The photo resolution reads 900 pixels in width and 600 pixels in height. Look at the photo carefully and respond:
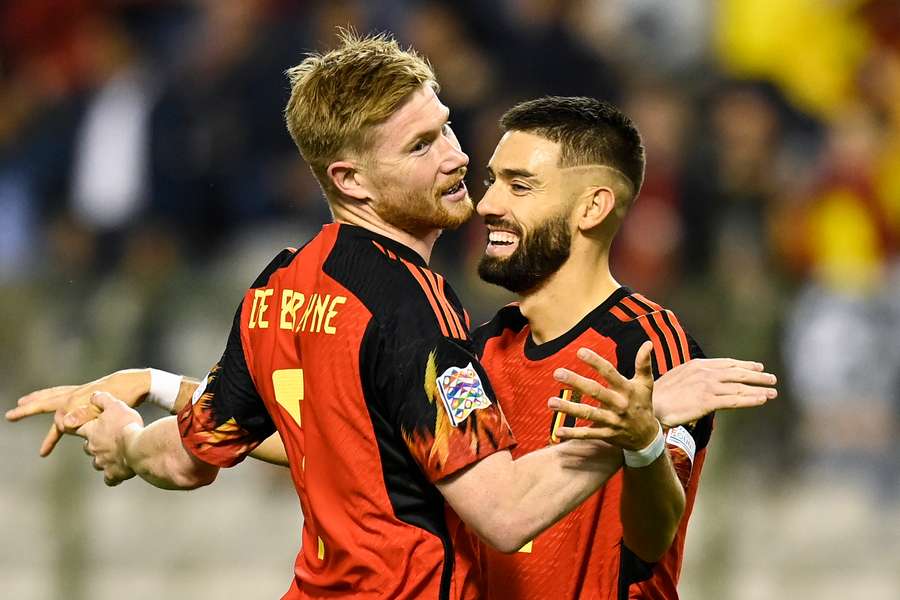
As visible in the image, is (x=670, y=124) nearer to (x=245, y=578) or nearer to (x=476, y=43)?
(x=476, y=43)

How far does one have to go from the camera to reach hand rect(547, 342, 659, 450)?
3236mm

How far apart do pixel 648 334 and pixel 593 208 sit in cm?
42

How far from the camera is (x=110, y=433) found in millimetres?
4305

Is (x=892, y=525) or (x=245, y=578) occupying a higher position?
(x=892, y=525)

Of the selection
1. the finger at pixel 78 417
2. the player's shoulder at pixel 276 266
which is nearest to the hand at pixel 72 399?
the finger at pixel 78 417

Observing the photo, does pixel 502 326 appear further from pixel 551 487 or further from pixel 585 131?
pixel 551 487

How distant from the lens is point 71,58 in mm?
10477

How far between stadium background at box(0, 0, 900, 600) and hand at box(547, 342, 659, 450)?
Result: 4.16 m

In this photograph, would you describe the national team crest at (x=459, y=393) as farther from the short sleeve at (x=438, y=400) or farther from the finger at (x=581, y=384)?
the finger at (x=581, y=384)

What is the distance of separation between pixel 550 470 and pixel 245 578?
5.44 m

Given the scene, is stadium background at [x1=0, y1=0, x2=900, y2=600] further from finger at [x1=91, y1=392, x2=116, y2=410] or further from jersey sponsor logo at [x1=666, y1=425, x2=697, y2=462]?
jersey sponsor logo at [x1=666, y1=425, x2=697, y2=462]

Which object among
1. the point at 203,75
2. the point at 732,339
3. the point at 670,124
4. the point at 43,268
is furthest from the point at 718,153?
the point at 43,268

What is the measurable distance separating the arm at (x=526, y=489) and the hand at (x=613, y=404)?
0.13 m

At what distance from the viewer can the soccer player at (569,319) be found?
3904mm
